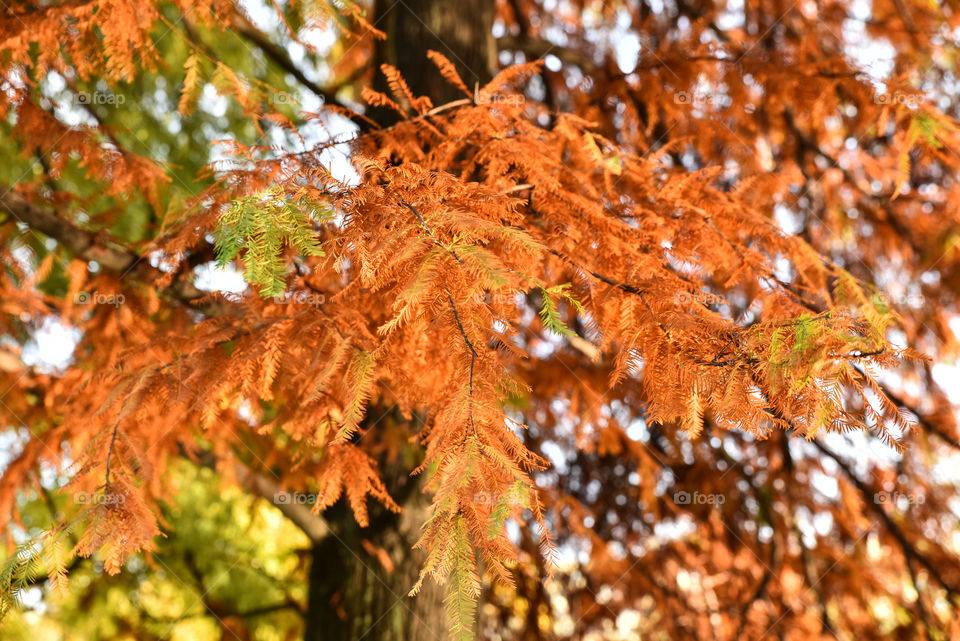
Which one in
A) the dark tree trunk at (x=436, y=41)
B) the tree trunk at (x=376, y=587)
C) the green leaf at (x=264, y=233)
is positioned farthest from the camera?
the dark tree trunk at (x=436, y=41)

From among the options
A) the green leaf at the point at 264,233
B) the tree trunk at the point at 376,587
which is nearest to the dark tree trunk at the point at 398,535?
the tree trunk at the point at 376,587

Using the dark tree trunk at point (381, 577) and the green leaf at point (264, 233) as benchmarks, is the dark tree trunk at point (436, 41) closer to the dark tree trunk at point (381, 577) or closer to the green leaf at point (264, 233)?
the dark tree trunk at point (381, 577)

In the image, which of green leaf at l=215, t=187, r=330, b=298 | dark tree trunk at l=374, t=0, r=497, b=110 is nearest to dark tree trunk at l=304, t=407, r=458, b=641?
dark tree trunk at l=374, t=0, r=497, b=110

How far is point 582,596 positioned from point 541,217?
10.6ft

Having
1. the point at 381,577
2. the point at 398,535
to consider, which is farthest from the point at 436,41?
the point at 381,577

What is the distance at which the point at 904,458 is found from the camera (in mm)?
4395

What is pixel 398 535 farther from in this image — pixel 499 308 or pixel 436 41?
pixel 436 41

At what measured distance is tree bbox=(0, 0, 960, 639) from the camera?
136 cm

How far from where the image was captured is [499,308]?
1456 mm

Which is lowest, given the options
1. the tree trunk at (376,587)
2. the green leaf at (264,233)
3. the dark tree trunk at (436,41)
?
the tree trunk at (376,587)

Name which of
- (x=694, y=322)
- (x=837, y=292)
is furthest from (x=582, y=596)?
(x=694, y=322)

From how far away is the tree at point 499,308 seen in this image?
4.47 ft

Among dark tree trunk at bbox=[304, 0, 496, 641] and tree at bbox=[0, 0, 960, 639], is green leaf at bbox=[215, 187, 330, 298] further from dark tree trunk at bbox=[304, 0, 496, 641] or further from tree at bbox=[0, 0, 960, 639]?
dark tree trunk at bbox=[304, 0, 496, 641]

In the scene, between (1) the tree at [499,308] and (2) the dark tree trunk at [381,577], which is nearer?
(1) the tree at [499,308]
